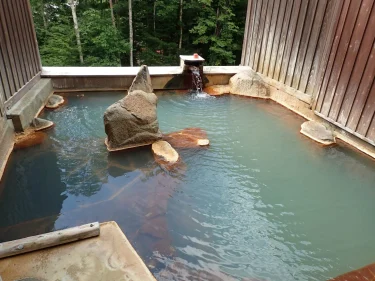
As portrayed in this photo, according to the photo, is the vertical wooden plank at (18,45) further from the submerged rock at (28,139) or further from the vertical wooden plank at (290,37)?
the vertical wooden plank at (290,37)

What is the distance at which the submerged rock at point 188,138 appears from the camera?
5.03 meters

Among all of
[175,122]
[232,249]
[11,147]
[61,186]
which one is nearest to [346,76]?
[175,122]

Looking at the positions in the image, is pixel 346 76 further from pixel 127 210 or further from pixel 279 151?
pixel 127 210

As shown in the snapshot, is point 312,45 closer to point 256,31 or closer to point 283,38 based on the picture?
point 283,38

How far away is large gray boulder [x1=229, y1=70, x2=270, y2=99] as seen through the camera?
7434 mm

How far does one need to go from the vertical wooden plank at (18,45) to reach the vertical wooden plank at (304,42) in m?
→ 6.08

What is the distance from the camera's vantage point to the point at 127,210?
3.51m

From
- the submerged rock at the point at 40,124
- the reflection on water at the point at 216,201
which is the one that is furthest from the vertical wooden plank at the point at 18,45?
the reflection on water at the point at 216,201

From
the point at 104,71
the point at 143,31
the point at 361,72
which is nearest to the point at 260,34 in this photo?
the point at 361,72

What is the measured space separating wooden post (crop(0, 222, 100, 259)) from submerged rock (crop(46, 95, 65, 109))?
13.9ft

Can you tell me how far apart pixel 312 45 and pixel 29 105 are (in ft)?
19.7

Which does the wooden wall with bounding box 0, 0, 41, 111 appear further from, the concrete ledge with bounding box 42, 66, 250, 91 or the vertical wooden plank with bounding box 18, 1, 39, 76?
the concrete ledge with bounding box 42, 66, 250, 91

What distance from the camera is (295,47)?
6.60 meters

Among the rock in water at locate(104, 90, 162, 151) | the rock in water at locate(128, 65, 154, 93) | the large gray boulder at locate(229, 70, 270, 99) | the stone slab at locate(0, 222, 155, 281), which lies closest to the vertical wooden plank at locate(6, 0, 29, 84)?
the rock in water at locate(128, 65, 154, 93)
